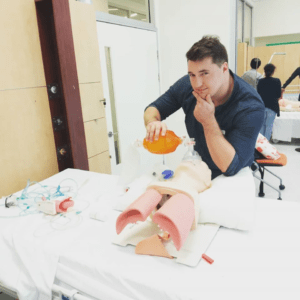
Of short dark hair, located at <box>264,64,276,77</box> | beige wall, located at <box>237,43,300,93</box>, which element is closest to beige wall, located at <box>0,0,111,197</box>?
short dark hair, located at <box>264,64,276,77</box>

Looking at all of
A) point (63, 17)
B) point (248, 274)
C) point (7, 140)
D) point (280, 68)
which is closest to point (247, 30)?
point (280, 68)

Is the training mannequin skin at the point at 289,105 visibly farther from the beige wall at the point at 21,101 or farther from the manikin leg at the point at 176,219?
the manikin leg at the point at 176,219

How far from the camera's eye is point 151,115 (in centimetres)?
152

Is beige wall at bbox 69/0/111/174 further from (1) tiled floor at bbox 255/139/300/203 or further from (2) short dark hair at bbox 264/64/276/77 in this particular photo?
(2) short dark hair at bbox 264/64/276/77

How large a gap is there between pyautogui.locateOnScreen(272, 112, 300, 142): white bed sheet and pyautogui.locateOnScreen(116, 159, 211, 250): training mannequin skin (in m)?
3.95

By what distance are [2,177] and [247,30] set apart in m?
6.18

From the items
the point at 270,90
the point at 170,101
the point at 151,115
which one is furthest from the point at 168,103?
the point at 270,90

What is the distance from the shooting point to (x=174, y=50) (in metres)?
3.20

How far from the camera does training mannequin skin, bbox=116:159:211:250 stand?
2.57 feet

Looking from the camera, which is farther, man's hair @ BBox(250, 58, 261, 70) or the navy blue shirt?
man's hair @ BBox(250, 58, 261, 70)

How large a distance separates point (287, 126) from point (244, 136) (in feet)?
12.4

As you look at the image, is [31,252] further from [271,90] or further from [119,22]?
[271,90]

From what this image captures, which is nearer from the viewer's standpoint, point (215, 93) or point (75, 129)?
point (215, 93)

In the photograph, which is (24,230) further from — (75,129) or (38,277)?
(75,129)
